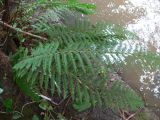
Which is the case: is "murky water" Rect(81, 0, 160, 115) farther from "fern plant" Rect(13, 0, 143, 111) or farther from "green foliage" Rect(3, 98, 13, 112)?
"green foliage" Rect(3, 98, 13, 112)

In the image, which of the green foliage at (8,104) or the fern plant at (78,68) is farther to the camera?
the green foliage at (8,104)

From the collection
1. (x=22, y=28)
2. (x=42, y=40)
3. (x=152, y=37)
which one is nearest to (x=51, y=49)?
(x=42, y=40)

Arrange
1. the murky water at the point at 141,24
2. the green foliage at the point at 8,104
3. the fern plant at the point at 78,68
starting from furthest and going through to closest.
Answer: the murky water at the point at 141,24 → the green foliage at the point at 8,104 → the fern plant at the point at 78,68

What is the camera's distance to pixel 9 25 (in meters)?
2.28

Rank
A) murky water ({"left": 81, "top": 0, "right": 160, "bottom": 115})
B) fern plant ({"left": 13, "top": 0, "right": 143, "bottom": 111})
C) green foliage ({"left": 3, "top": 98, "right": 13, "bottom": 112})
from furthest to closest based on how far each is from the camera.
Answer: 1. murky water ({"left": 81, "top": 0, "right": 160, "bottom": 115})
2. green foliage ({"left": 3, "top": 98, "right": 13, "bottom": 112})
3. fern plant ({"left": 13, "top": 0, "right": 143, "bottom": 111})

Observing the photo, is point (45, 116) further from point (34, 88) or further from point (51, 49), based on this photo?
point (51, 49)

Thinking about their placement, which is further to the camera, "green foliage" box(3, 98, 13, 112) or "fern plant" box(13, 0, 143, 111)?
"green foliage" box(3, 98, 13, 112)

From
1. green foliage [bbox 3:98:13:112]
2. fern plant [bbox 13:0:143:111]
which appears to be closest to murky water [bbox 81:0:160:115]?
fern plant [bbox 13:0:143:111]

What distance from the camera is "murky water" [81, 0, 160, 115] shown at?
2859mm

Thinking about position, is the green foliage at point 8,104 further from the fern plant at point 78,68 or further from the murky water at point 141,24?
the murky water at point 141,24

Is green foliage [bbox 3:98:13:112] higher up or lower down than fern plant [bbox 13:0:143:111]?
lower down

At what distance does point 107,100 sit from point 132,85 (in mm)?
941

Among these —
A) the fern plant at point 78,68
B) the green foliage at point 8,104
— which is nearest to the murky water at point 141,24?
the fern plant at point 78,68

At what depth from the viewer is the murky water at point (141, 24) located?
286 cm
